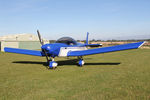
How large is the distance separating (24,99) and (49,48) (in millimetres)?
5380

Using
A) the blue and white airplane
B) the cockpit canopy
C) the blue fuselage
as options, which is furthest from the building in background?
the blue fuselage

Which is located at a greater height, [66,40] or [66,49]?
[66,40]

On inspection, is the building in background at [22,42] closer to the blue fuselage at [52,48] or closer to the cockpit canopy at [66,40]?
the cockpit canopy at [66,40]

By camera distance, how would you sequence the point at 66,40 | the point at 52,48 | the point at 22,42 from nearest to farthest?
the point at 52,48 → the point at 66,40 → the point at 22,42

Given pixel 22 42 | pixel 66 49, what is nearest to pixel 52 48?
pixel 66 49

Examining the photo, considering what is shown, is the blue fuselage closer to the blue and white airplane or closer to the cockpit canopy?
the blue and white airplane

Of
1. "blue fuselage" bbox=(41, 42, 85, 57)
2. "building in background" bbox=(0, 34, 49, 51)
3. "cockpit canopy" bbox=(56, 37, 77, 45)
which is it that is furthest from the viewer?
"building in background" bbox=(0, 34, 49, 51)

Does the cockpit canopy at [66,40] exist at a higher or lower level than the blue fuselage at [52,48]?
higher

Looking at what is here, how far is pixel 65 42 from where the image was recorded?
11.8m

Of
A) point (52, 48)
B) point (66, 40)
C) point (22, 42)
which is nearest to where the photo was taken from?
point (52, 48)

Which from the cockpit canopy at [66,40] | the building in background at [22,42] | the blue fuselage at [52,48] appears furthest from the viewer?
the building in background at [22,42]

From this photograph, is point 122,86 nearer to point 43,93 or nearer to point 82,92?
point 82,92

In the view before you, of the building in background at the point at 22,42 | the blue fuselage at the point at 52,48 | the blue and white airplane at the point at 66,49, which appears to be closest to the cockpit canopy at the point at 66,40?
the blue and white airplane at the point at 66,49

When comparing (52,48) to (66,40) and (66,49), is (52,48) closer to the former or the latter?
(66,49)
